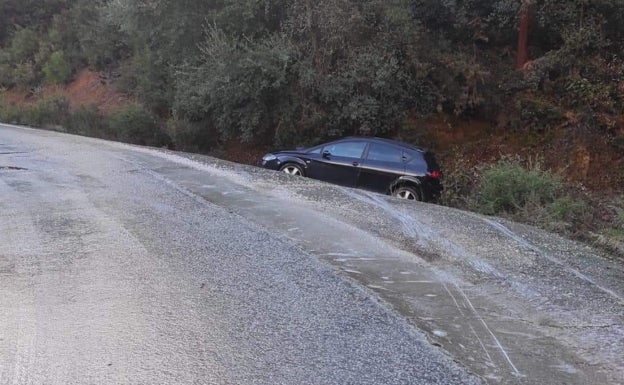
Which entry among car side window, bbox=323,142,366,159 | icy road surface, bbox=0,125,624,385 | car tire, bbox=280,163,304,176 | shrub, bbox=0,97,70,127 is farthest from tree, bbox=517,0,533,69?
shrub, bbox=0,97,70,127

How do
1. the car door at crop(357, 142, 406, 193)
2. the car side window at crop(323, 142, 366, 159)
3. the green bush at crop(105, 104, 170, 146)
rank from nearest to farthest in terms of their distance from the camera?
the car door at crop(357, 142, 406, 193)
the car side window at crop(323, 142, 366, 159)
the green bush at crop(105, 104, 170, 146)

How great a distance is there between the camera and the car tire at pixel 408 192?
41.4 feet

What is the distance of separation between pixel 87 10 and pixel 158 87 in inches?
559

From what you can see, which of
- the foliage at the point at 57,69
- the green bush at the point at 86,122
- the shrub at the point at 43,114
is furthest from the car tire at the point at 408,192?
the foliage at the point at 57,69

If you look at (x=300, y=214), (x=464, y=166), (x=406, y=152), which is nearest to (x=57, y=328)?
(x=300, y=214)

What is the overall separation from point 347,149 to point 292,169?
1.37 meters

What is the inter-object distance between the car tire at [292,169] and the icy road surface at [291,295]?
4530mm

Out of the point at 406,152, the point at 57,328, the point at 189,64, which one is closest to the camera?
the point at 57,328

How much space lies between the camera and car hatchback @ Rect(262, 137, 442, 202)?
12.7 metres

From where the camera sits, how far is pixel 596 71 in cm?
1516

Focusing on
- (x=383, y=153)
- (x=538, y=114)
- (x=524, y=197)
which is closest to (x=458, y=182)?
(x=383, y=153)

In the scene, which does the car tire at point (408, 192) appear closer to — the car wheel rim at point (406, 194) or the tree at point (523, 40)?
the car wheel rim at point (406, 194)

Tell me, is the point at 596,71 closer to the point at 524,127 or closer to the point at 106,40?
the point at 524,127

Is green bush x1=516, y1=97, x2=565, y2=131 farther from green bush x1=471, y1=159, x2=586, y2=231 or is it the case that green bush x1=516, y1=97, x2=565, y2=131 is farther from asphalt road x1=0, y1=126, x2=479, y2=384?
asphalt road x1=0, y1=126, x2=479, y2=384
